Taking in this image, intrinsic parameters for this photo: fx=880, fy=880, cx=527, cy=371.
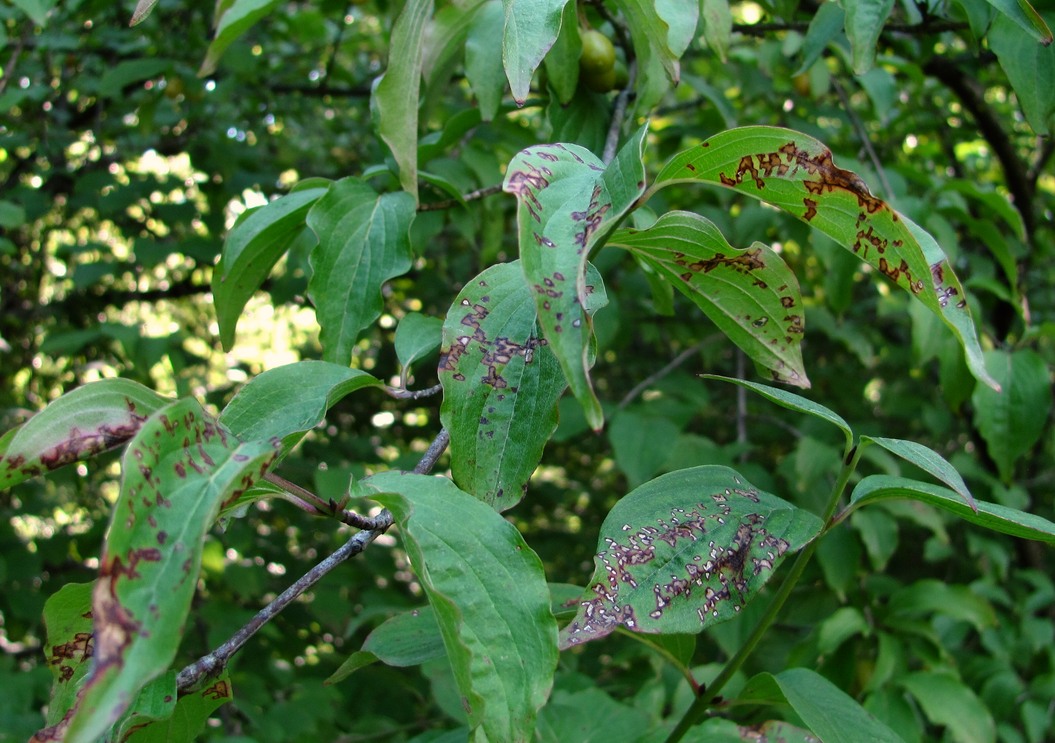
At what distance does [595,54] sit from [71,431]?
2.67 feet

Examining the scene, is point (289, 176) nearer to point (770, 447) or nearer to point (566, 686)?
point (770, 447)

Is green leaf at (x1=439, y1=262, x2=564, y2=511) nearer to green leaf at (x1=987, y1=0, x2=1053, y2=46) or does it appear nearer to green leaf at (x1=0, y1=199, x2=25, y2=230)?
green leaf at (x1=987, y1=0, x2=1053, y2=46)

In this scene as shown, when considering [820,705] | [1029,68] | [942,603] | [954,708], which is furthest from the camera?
[942,603]

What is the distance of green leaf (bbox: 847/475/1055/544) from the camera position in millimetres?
622

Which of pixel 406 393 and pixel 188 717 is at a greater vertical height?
pixel 406 393

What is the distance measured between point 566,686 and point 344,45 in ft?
7.04

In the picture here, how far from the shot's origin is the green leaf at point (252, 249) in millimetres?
1008

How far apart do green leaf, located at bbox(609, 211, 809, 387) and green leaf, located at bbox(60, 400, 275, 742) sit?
14.0 inches

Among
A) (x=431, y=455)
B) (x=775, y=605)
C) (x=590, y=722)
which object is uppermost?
(x=431, y=455)

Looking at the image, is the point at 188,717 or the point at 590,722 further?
the point at 590,722

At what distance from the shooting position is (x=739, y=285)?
2.39ft

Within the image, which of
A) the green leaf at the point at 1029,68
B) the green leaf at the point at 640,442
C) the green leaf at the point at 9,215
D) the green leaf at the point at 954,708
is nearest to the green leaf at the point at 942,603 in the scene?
the green leaf at the point at 954,708

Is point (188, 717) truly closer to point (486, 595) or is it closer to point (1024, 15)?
point (486, 595)

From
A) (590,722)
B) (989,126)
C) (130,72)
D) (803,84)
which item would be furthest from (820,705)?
(130,72)
